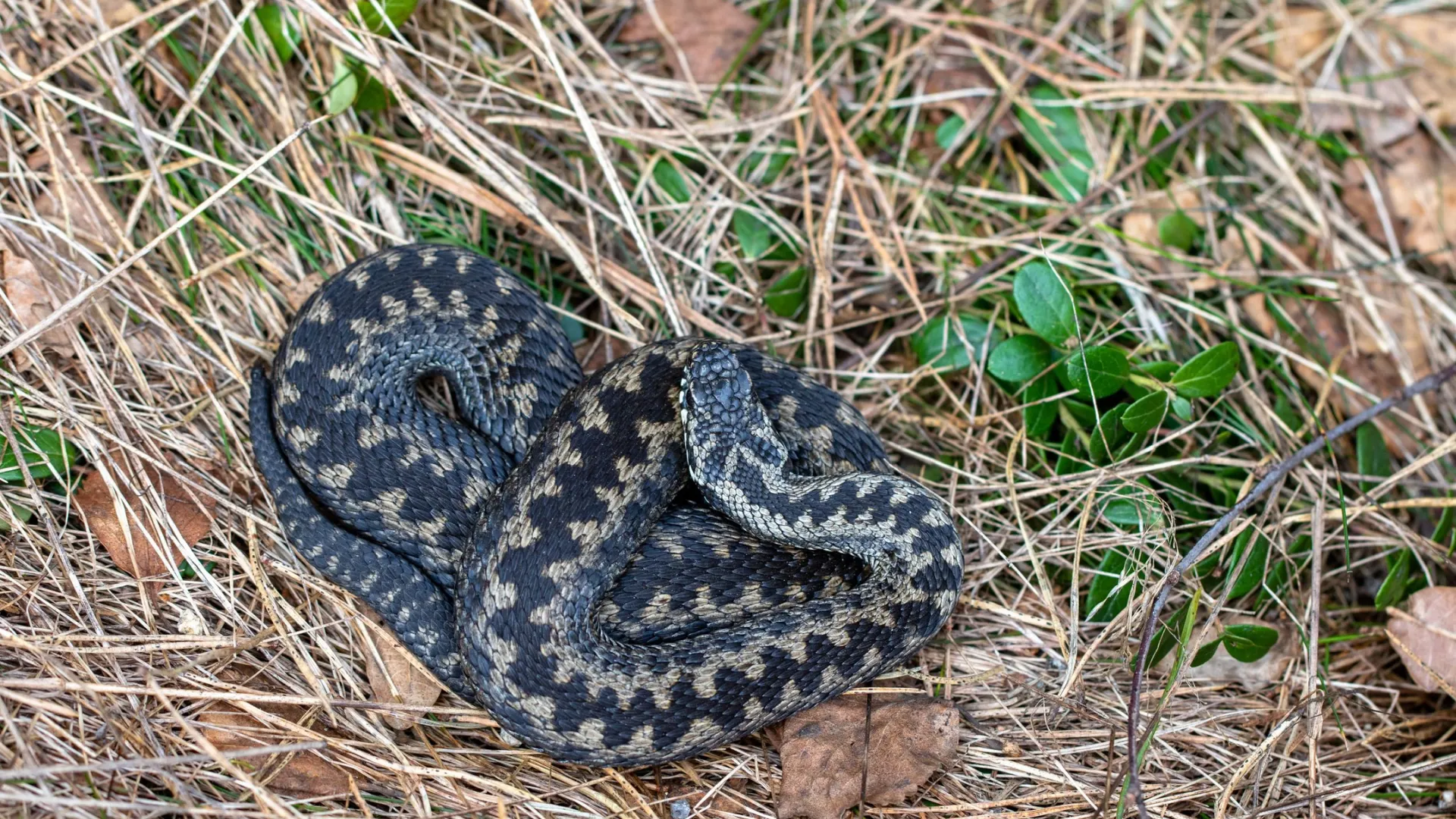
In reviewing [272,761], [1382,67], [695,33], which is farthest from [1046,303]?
[272,761]

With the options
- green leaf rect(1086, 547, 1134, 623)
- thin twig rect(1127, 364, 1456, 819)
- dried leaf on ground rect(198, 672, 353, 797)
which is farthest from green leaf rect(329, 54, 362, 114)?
thin twig rect(1127, 364, 1456, 819)

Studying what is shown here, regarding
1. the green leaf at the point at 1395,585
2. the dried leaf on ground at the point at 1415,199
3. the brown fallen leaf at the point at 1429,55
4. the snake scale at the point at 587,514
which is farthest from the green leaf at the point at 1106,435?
the brown fallen leaf at the point at 1429,55

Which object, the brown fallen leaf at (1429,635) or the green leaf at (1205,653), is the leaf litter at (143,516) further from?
the brown fallen leaf at (1429,635)

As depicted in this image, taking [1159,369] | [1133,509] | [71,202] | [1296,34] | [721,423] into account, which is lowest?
[1133,509]

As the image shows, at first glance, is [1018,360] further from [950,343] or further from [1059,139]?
[1059,139]

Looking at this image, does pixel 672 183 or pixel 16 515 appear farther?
pixel 672 183

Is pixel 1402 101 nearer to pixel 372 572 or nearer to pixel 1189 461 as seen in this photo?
pixel 1189 461

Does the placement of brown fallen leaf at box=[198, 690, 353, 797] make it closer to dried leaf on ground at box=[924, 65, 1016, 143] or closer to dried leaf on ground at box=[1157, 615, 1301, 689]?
dried leaf on ground at box=[1157, 615, 1301, 689]
